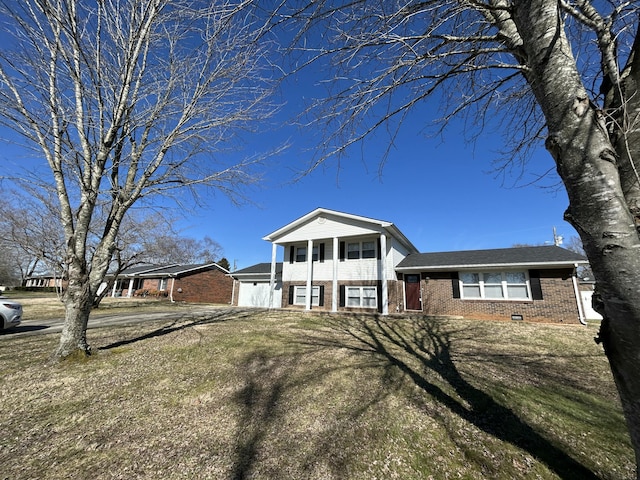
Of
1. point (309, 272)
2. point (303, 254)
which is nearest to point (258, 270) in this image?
point (303, 254)

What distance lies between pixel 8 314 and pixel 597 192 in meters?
14.2

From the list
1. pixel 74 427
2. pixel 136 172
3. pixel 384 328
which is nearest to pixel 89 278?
pixel 136 172

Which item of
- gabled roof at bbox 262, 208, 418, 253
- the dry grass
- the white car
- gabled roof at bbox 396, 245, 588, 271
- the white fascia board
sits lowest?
the dry grass

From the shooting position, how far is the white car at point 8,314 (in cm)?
891

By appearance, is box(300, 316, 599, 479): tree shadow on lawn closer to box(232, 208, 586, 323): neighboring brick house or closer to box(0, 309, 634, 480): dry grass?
box(0, 309, 634, 480): dry grass

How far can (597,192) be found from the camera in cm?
→ 150

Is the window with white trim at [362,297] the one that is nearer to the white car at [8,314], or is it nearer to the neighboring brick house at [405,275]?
the neighboring brick house at [405,275]

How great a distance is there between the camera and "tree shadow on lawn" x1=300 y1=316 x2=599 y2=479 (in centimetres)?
316

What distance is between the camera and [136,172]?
6.82 metres

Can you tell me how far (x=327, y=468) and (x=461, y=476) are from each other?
1.36 meters

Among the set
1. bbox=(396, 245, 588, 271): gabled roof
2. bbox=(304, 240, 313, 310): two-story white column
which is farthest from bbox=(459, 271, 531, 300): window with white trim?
bbox=(304, 240, 313, 310): two-story white column

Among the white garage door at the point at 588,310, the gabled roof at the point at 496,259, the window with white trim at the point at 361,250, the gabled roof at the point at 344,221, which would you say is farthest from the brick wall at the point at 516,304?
the white garage door at the point at 588,310

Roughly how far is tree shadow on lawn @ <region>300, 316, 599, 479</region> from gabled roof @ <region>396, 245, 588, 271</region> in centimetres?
395

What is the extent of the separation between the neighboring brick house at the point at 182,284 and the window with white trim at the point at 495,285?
2464 cm
